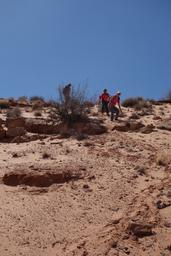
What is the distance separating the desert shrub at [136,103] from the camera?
2340 centimetres

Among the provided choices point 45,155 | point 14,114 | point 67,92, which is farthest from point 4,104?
point 45,155

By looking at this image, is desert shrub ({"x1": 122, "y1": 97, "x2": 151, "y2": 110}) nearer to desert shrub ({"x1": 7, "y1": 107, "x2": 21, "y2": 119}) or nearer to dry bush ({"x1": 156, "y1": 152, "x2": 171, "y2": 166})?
desert shrub ({"x1": 7, "y1": 107, "x2": 21, "y2": 119})

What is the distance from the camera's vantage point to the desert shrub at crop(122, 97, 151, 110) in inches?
921

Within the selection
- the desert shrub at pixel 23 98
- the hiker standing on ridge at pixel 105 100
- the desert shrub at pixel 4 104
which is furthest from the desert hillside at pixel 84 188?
the desert shrub at pixel 23 98

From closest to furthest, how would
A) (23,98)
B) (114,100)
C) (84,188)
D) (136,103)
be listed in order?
(84,188) → (114,100) → (136,103) → (23,98)

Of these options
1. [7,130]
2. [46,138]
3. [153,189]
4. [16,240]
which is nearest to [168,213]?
[153,189]

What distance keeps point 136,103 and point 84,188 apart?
12.8 metres

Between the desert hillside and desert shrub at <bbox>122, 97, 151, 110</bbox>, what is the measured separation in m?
5.23

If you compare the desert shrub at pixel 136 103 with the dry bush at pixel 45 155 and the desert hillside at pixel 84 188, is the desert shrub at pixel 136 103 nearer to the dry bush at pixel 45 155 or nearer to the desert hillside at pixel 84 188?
the desert hillside at pixel 84 188

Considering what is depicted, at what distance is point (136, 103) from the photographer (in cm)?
2455

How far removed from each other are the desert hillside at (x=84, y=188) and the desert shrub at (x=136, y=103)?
5230 mm

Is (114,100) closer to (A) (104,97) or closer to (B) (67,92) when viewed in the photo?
(A) (104,97)

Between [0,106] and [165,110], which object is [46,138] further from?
[165,110]

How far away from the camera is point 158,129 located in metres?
18.1
